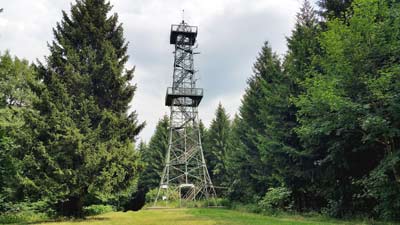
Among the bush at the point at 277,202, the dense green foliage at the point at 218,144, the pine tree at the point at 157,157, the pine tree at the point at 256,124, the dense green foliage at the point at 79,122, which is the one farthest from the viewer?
the pine tree at the point at 157,157

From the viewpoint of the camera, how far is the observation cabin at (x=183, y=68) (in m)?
29.4

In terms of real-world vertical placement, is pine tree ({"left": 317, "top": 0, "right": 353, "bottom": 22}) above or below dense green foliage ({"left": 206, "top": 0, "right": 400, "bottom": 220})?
above

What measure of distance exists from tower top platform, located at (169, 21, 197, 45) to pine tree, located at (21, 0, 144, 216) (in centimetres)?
1543

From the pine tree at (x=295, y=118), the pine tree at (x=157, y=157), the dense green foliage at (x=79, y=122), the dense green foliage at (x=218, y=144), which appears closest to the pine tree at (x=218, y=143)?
the dense green foliage at (x=218, y=144)

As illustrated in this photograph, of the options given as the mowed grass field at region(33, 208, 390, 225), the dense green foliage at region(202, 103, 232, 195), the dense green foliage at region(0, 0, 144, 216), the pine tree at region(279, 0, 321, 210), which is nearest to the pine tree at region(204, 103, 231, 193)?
the dense green foliage at region(202, 103, 232, 195)

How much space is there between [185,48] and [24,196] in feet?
72.9

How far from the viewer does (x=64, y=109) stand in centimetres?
1306

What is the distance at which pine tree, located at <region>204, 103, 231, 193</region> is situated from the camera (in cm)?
3759

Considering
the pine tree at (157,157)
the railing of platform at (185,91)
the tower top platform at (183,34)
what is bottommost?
the pine tree at (157,157)

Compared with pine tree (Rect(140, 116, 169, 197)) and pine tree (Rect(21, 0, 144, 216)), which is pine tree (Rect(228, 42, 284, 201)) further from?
pine tree (Rect(140, 116, 169, 197))

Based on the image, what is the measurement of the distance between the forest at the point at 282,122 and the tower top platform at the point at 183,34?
14.4m

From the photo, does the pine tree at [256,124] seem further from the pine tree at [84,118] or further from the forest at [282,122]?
the pine tree at [84,118]

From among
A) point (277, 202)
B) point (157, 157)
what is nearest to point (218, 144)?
point (157, 157)

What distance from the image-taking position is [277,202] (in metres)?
16.5
